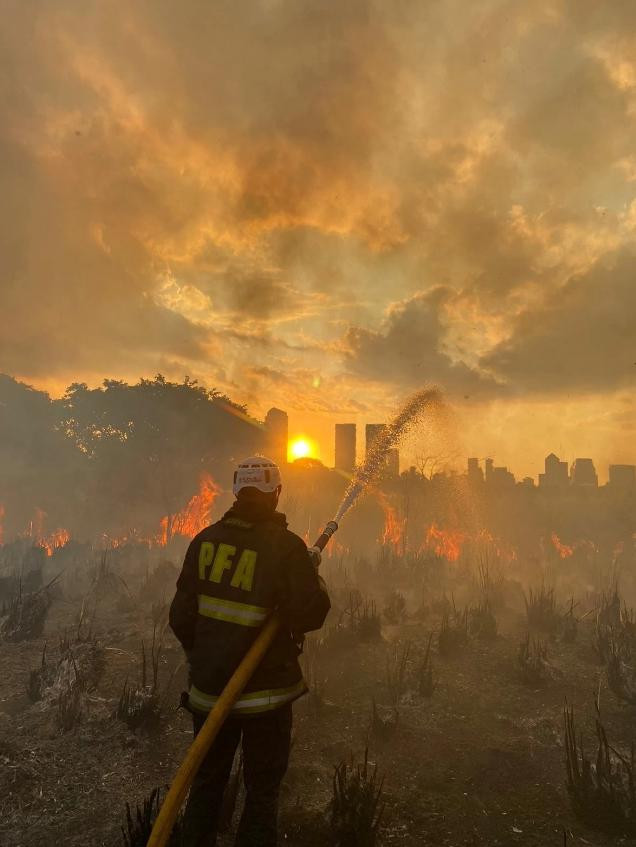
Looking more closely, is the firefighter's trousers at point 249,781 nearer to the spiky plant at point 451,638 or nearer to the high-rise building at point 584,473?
the spiky plant at point 451,638

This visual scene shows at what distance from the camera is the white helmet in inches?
130

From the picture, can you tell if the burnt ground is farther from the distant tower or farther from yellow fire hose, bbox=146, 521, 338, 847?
the distant tower

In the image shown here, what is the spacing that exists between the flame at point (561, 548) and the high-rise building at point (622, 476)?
1163 centimetres

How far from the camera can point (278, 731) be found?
2.99 meters

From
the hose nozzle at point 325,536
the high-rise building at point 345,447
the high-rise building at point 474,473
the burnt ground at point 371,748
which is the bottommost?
the burnt ground at point 371,748

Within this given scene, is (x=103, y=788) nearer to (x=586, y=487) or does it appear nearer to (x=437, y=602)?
(x=437, y=602)

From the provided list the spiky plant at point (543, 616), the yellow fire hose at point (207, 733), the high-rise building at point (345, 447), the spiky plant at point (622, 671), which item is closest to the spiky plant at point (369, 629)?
the spiky plant at point (543, 616)

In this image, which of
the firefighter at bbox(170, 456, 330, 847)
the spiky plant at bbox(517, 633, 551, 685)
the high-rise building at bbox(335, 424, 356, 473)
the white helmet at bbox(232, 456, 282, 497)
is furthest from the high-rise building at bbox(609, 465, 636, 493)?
the firefighter at bbox(170, 456, 330, 847)

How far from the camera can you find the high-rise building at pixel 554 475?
34.1 m

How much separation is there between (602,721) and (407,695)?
98.2 inches

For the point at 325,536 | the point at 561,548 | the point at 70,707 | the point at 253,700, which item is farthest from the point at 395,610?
the point at 561,548

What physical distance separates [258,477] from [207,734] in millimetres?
1531

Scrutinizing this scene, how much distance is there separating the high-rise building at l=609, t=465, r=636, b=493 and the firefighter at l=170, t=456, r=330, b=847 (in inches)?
1418

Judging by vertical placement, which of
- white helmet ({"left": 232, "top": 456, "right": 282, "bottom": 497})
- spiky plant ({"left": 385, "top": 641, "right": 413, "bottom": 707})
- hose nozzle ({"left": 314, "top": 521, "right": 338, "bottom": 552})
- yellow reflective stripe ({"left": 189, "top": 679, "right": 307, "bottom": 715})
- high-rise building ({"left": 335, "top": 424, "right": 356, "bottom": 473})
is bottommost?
spiky plant ({"left": 385, "top": 641, "right": 413, "bottom": 707})
